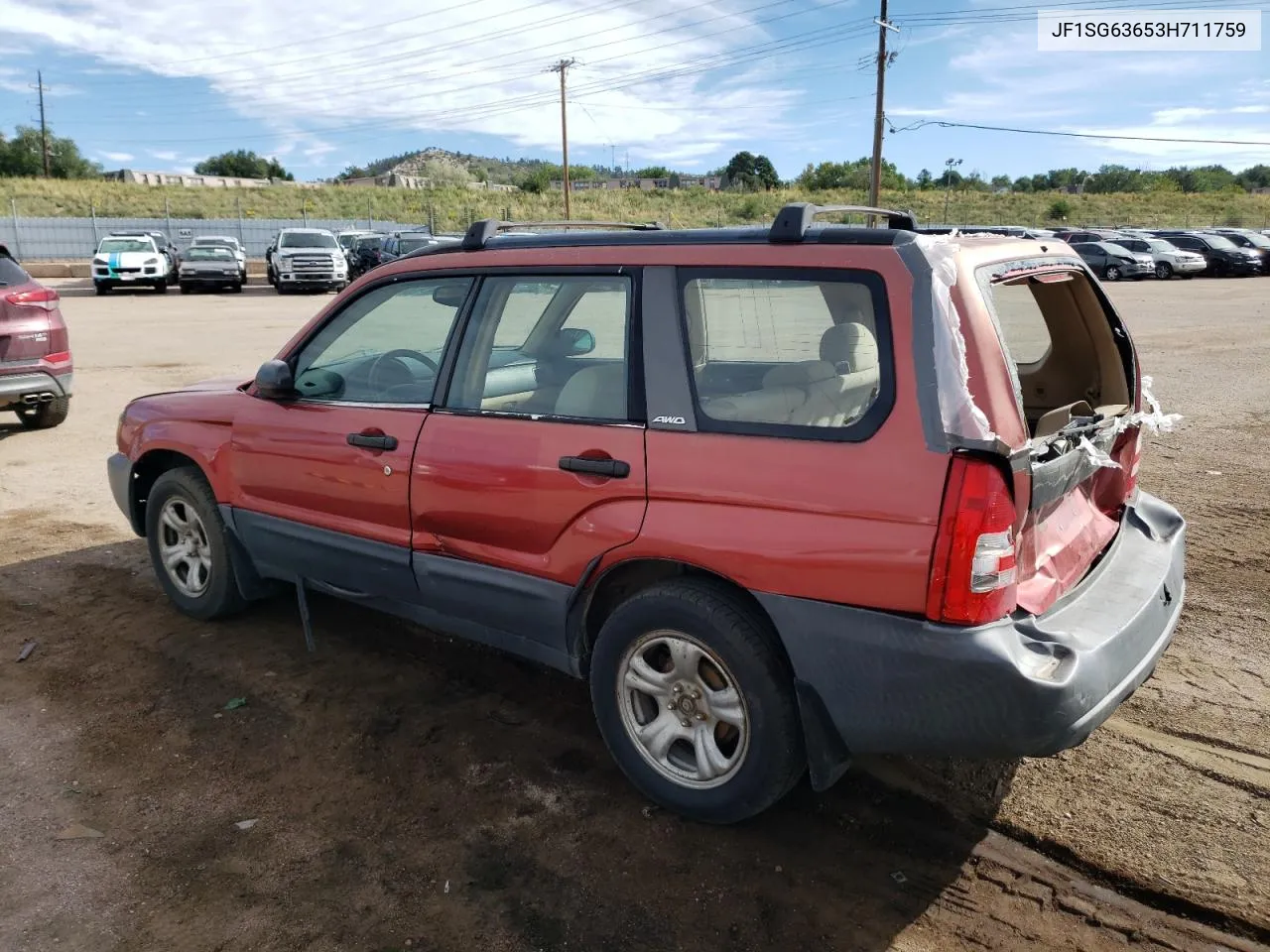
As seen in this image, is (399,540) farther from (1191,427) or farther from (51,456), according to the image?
(1191,427)

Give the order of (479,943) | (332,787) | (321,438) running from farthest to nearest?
(321,438), (332,787), (479,943)

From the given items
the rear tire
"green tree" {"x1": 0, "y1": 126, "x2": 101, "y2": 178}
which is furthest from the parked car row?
"green tree" {"x1": 0, "y1": 126, "x2": 101, "y2": 178}

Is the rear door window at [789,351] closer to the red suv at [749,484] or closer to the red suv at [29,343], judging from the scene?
the red suv at [749,484]

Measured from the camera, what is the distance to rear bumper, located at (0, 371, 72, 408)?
823 centimetres

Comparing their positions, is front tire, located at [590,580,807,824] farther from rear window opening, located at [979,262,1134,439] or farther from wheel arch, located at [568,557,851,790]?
rear window opening, located at [979,262,1134,439]

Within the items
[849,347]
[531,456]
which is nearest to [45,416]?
[531,456]

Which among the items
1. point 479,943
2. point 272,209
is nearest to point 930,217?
point 272,209

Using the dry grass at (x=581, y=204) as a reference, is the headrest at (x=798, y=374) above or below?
below

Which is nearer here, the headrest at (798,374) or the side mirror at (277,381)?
the headrest at (798,374)

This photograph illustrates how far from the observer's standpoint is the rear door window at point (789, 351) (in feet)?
8.94

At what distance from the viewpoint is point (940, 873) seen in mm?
2906

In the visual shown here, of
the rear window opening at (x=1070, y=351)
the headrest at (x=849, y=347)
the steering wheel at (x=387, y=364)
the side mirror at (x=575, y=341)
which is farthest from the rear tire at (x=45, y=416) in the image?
the rear window opening at (x=1070, y=351)

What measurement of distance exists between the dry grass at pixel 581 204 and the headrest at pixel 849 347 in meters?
52.4

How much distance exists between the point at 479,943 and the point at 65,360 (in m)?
8.09
